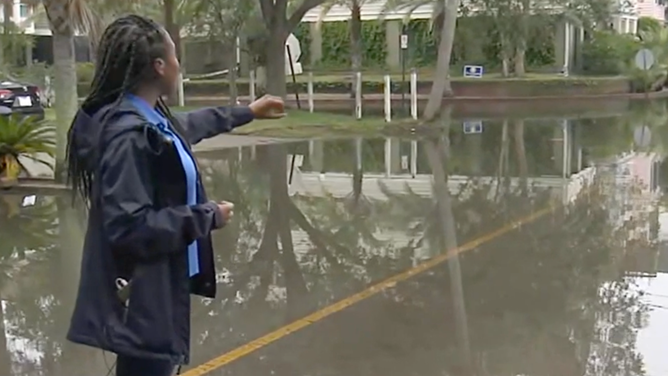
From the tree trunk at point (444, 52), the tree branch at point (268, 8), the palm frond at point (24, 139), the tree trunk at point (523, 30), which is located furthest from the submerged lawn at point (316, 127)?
the tree trunk at point (523, 30)

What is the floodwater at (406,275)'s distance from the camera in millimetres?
6000

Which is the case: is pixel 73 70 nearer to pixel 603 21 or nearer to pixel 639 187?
pixel 639 187

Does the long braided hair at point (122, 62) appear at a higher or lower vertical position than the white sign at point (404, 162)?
higher

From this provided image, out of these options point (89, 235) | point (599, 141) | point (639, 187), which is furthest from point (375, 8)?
point (89, 235)

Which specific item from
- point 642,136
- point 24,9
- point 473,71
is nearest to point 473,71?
point 473,71

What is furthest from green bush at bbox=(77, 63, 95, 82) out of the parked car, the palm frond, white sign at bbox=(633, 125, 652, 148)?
the palm frond

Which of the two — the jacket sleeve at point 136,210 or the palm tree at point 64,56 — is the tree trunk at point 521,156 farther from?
the jacket sleeve at point 136,210

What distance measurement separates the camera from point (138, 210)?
9.81 feet

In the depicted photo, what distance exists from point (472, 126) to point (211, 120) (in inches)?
854

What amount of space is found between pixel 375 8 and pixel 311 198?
3220 centimetres

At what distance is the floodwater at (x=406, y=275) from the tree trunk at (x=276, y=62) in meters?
9.76

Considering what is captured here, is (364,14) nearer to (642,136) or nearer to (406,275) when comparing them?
(642,136)

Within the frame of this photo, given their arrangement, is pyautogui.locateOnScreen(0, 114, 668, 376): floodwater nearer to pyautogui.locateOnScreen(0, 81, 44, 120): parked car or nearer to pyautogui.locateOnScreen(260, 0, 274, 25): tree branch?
pyautogui.locateOnScreen(260, 0, 274, 25): tree branch

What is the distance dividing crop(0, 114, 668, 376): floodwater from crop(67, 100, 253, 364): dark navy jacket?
256 centimetres
